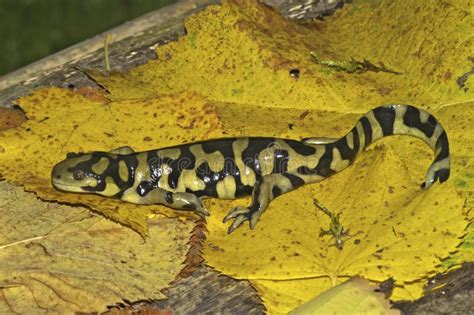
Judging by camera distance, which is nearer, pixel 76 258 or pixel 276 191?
pixel 76 258

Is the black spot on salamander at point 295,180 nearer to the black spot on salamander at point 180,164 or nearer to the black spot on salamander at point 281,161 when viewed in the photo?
the black spot on salamander at point 281,161

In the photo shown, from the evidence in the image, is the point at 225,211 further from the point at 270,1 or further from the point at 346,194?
the point at 270,1

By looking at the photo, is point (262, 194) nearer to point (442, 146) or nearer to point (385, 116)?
point (385, 116)

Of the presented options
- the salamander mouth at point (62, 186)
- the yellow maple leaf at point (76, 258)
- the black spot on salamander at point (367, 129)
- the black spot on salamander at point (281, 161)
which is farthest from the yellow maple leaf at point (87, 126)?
the black spot on salamander at point (367, 129)

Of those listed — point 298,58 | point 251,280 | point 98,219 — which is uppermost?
point 298,58

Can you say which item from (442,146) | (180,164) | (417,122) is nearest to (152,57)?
(180,164)

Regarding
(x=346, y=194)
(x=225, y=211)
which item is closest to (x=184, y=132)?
(x=225, y=211)

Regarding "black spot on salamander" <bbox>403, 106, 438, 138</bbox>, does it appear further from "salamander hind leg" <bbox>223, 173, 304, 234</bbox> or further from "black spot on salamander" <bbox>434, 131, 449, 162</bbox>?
"salamander hind leg" <bbox>223, 173, 304, 234</bbox>

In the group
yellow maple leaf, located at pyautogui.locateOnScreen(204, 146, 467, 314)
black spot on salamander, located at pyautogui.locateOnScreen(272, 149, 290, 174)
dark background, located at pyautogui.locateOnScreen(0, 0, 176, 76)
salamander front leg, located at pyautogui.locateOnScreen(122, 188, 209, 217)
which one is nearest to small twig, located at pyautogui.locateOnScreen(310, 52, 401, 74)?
black spot on salamander, located at pyautogui.locateOnScreen(272, 149, 290, 174)
